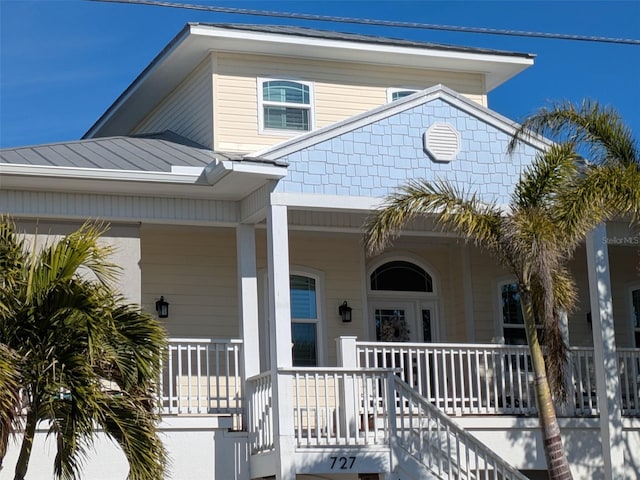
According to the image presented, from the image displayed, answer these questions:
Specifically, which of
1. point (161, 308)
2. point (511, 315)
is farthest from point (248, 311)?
point (511, 315)

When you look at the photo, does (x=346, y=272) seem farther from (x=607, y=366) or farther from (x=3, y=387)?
(x=3, y=387)

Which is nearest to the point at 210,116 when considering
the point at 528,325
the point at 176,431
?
the point at 176,431

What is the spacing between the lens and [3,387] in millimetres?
10539

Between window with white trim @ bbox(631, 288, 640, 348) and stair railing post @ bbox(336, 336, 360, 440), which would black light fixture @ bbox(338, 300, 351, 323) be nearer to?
stair railing post @ bbox(336, 336, 360, 440)

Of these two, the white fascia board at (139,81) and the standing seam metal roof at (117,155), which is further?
the white fascia board at (139,81)

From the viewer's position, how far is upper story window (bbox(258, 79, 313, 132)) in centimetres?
2023

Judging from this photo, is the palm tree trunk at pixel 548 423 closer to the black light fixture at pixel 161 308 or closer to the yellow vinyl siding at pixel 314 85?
the black light fixture at pixel 161 308

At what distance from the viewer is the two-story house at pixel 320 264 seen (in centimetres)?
1568

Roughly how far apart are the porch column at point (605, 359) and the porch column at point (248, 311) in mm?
5057

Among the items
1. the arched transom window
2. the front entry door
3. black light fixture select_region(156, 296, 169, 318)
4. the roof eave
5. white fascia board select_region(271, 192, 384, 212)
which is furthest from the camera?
the arched transom window

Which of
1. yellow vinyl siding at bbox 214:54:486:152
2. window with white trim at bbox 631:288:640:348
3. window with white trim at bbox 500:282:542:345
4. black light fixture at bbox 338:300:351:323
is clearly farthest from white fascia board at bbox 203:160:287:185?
window with white trim at bbox 631:288:640:348

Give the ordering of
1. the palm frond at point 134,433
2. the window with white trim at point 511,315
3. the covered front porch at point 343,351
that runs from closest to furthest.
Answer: the palm frond at point 134,433, the covered front porch at point 343,351, the window with white trim at point 511,315

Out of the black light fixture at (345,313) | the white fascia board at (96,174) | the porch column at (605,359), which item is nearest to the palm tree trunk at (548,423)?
the porch column at (605,359)

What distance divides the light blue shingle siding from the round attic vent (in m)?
0.07
